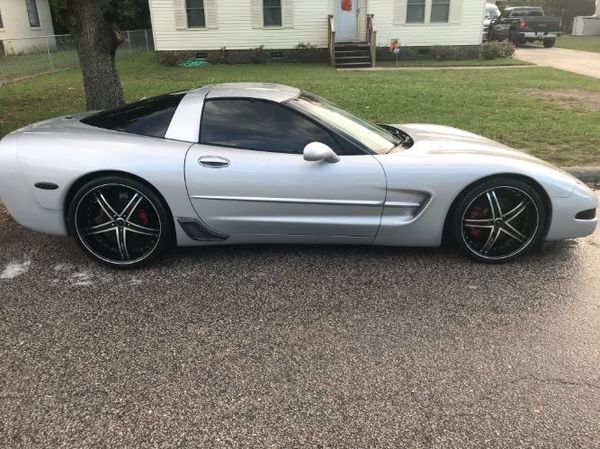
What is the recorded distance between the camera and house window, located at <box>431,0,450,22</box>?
19.3 meters

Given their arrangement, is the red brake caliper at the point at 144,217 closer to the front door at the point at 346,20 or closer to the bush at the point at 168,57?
the bush at the point at 168,57

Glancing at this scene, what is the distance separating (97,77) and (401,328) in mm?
5384

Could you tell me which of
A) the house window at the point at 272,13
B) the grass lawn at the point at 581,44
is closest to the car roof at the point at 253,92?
the house window at the point at 272,13

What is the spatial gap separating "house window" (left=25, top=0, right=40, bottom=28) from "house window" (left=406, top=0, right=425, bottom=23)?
2033 centimetres

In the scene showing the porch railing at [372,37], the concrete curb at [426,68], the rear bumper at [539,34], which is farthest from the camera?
the rear bumper at [539,34]

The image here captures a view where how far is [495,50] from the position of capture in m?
19.3

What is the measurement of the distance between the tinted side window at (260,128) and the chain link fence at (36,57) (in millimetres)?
13312

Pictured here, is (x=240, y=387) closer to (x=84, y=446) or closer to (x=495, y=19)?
(x=84, y=446)

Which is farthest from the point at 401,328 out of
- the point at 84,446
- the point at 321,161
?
the point at 84,446

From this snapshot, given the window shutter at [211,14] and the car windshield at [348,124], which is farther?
the window shutter at [211,14]

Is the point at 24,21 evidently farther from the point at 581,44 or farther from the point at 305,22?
the point at 581,44

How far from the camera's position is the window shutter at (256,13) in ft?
62.0

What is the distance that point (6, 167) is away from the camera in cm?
374

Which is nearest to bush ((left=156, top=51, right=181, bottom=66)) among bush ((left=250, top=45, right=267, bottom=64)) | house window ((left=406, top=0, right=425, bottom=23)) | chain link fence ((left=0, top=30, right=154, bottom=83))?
chain link fence ((left=0, top=30, right=154, bottom=83))
